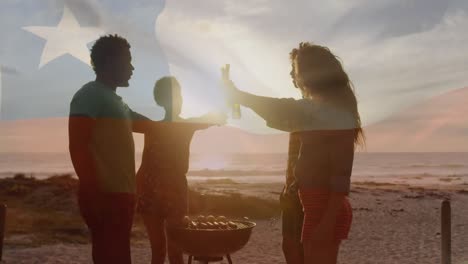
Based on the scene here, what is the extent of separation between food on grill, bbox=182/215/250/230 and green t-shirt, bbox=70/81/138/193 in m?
1.33

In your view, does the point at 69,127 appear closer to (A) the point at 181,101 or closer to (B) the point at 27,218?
(A) the point at 181,101

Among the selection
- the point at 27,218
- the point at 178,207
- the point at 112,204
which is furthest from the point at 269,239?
the point at 112,204

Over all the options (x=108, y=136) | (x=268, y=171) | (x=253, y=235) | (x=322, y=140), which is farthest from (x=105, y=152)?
(x=268, y=171)

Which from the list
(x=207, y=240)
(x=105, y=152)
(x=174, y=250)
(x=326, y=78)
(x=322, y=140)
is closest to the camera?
(x=322, y=140)

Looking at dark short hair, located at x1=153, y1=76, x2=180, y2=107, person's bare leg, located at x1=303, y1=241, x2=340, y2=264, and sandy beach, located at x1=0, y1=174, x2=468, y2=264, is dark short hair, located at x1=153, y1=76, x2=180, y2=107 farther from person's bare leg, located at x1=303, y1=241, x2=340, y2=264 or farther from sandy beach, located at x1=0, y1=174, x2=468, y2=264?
sandy beach, located at x1=0, y1=174, x2=468, y2=264

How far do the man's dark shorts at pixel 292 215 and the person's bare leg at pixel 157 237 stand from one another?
144 centimetres

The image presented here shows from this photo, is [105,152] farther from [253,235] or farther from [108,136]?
[253,235]

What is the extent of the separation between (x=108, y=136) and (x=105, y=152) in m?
0.11

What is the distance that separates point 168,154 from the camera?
517cm

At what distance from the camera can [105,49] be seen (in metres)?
3.82

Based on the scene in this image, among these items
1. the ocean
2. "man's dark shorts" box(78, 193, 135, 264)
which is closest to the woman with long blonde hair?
"man's dark shorts" box(78, 193, 135, 264)

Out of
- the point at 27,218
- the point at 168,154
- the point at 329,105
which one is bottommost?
the point at 27,218

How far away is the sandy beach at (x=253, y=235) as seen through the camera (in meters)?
10.8

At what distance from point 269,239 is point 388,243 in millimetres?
3006
